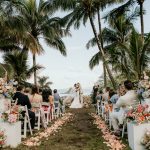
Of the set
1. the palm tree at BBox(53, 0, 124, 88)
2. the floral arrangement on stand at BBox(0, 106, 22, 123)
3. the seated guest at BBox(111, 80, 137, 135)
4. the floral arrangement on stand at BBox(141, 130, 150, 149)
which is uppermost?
the palm tree at BBox(53, 0, 124, 88)

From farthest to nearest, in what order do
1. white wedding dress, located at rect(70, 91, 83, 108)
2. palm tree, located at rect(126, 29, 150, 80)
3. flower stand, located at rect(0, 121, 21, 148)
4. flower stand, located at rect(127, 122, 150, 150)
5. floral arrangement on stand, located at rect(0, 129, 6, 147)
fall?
white wedding dress, located at rect(70, 91, 83, 108)
palm tree, located at rect(126, 29, 150, 80)
flower stand, located at rect(0, 121, 21, 148)
floral arrangement on stand, located at rect(0, 129, 6, 147)
flower stand, located at rect(127, 122, 150, 150)

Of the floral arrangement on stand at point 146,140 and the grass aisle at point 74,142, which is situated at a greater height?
the floral arrangement on stand at point 146,140

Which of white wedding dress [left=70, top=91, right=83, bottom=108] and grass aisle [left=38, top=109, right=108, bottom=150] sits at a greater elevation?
white wedding dress [left=70, top=91, right=83, bottom=108]

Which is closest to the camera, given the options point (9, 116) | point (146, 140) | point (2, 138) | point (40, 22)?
point (146, 140)

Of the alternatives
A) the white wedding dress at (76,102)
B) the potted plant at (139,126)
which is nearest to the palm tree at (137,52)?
the white wedding dress at (76,102)

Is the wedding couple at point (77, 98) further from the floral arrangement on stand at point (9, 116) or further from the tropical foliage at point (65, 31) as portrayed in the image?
the floral arrangement on stand at point (9, 116)

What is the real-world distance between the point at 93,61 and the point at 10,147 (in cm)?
2677

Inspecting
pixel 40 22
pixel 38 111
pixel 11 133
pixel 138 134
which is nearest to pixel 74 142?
pixel 11 133

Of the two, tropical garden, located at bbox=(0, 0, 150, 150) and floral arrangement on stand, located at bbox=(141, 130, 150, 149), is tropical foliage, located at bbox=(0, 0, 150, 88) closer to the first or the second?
tropical garden, located at bbox=(0, 0, 150, 150)

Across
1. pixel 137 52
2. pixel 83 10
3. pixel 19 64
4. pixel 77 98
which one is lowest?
pixel 77 98

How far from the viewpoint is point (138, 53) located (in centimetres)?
2089

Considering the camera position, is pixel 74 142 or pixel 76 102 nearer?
pixel 74 142

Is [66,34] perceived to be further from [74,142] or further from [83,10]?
[74,142]

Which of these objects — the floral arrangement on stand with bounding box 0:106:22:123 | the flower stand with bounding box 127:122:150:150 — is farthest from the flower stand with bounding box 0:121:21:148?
the flower stand with bounding box 127:122:150:150
